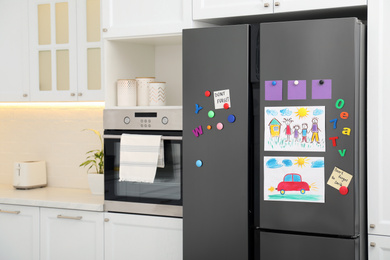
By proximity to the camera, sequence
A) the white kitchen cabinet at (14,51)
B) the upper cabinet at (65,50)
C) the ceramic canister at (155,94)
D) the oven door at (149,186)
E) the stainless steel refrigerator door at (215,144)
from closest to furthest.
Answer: the stainless steel refrigerator door at (215,144), the oven door at (149,186), the ceramic canister at (155,94), the upper cabinet at (65,50), the white kitchen cabinet at (14,51)

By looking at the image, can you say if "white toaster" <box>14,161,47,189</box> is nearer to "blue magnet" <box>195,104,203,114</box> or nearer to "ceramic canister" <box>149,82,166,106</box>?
"ceramic canister" <box>149,82,166,106</box>

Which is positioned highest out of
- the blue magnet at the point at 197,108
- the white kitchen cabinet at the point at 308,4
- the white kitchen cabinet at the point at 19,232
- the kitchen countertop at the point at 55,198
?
the white kitchen cabinet at the point at 308,4

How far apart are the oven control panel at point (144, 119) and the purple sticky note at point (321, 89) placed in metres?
0.80

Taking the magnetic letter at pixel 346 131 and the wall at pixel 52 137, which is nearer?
the magnetic letter at pixel 346 131

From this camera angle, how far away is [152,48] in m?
3.68

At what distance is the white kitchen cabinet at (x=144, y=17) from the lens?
3.11 meters

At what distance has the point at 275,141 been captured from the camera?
2676 millimetres

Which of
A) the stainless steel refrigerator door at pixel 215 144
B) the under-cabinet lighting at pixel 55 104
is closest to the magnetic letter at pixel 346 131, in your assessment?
the stainless steel refrigerator door at pixel 215 144

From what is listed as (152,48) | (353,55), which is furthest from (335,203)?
(152,48)

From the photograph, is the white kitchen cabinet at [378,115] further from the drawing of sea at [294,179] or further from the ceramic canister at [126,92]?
the ceramic canister at [126,92]

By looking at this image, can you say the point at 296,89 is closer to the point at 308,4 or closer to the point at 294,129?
the point at 294,129

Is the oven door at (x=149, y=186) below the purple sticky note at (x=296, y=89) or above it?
below

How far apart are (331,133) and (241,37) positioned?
0.63m

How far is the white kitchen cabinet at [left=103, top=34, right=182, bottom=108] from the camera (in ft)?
11.0
